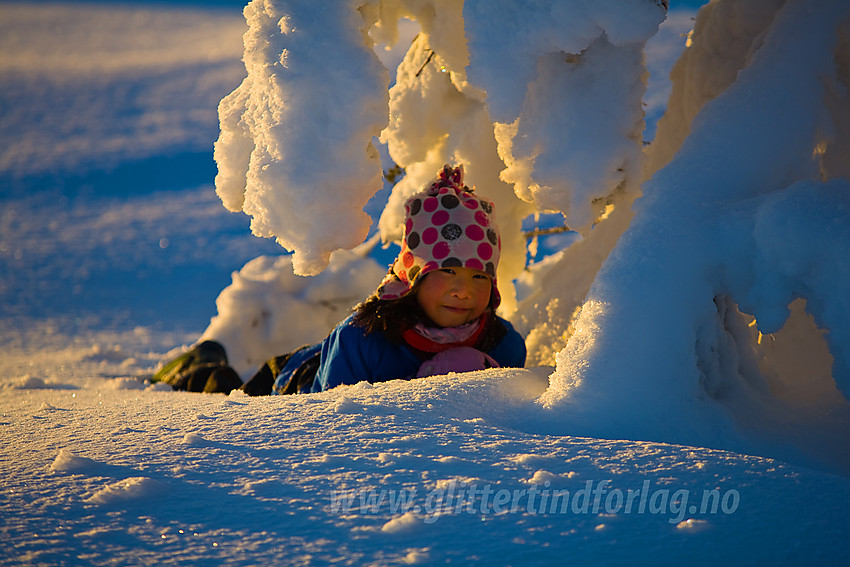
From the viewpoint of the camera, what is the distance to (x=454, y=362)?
8.14 ft

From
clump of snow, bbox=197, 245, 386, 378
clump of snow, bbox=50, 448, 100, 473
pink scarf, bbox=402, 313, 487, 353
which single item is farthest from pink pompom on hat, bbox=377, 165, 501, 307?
clump of snow, bbox=197, 245, 386, 378

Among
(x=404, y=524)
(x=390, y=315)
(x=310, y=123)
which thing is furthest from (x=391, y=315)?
(x=404, y=524)

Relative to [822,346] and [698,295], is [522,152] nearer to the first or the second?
[698,295]

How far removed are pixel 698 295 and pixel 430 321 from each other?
114 centimetres

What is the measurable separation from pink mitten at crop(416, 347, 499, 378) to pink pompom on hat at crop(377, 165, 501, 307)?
0.28 meters

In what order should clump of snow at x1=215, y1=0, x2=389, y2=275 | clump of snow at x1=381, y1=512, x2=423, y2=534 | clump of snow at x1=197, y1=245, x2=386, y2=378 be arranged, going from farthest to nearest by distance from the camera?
clump of snow at x1=197, y1=245, x2=386, y2=378, clump of snow at x1=215, y1=0, x2=389, y2=275, clump of snow at x1=381, y1=512, x2=423, y2=534

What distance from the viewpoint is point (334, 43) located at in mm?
1871

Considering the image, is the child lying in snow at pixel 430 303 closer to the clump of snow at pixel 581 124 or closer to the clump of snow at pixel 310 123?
the clump of snow at pixel 581 124

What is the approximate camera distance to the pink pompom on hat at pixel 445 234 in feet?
8.11

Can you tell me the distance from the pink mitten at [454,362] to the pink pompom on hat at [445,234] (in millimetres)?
279

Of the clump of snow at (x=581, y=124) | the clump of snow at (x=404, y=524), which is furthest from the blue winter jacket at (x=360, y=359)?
the clump of snow at (x=404, y=524)

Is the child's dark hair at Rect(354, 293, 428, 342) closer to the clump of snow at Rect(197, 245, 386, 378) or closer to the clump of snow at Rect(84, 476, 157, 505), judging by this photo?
the clump of snow at Rect(84, 476, 157, 505)

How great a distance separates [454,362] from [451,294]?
0.25 m

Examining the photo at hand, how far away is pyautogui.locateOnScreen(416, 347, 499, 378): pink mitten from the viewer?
247 centimetres
